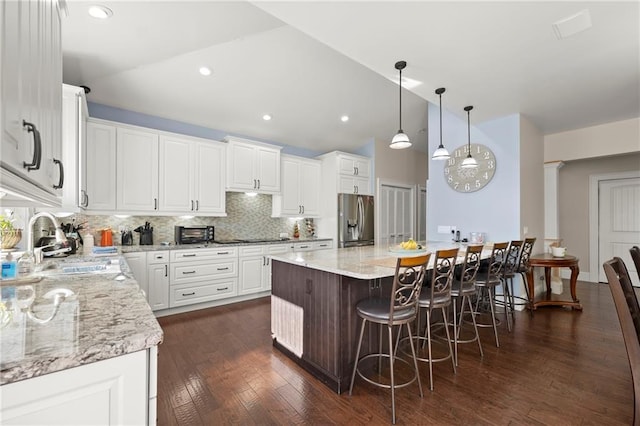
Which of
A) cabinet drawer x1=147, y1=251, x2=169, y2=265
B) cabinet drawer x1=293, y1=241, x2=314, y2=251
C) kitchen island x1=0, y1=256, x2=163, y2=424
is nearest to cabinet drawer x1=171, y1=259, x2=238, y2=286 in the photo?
cabinet drawer x1=147, y1=251, x2=169, y2=265

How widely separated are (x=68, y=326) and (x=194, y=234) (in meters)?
3.50

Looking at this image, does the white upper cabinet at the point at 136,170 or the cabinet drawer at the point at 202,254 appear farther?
the cabinet drawer at the point at 202,254

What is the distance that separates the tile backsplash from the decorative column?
412 centimetres

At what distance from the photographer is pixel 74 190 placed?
8.49 feet

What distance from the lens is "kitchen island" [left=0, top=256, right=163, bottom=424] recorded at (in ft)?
2.49

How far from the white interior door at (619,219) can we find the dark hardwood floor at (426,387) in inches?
125

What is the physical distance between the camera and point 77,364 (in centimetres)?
82

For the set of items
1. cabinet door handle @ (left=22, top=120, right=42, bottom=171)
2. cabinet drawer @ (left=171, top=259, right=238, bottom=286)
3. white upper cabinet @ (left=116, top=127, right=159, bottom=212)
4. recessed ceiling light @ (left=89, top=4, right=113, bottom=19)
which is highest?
recessed ceiling light @ (left=89, top=4, right=113, bottom=19)

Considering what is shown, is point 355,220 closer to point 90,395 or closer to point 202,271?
point 202,271

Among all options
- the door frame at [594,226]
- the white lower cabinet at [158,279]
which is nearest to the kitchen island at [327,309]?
the white lower cabinet at [158,279]

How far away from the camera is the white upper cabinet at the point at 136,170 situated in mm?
3732

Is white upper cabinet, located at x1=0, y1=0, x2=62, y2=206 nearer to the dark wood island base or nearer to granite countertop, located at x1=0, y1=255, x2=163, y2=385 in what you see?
granite countertop, located at x1=0, y1=255, x2=163, y2=385

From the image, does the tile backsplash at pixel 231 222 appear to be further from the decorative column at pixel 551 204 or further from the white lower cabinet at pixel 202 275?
the decorative column at pixel 551 204

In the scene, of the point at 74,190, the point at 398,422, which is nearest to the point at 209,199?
the point at 74,190
